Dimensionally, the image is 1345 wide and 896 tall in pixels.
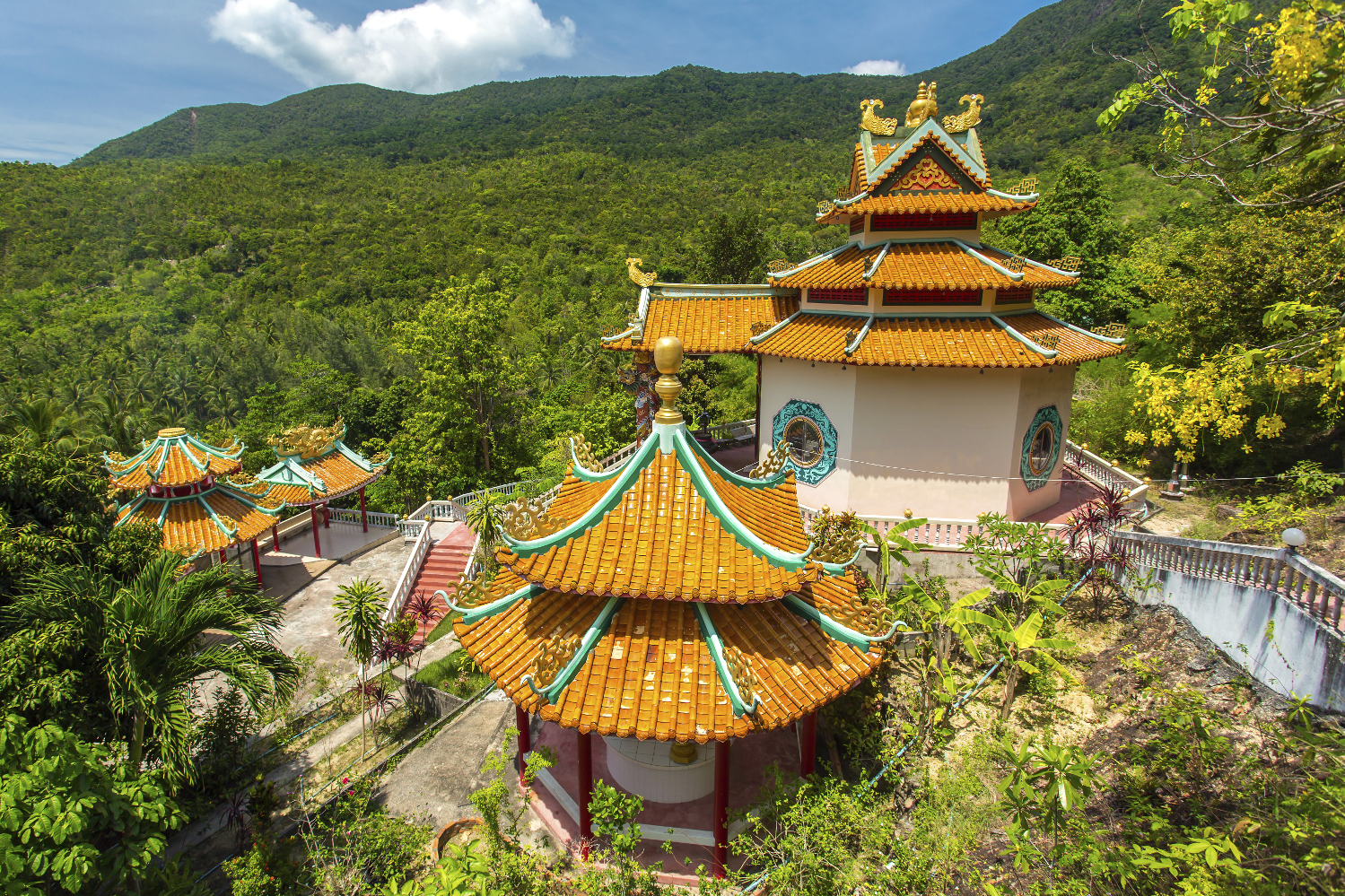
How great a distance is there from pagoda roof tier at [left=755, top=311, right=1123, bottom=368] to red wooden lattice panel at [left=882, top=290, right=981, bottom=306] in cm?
31

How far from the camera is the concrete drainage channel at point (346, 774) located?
417 inches

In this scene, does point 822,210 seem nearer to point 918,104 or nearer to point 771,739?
point 918,104

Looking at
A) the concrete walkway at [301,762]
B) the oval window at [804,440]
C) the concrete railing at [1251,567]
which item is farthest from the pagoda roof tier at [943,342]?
the concrete walkway at [301,762]

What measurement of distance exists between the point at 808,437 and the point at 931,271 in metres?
4.75

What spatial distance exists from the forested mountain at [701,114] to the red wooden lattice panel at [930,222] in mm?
73643

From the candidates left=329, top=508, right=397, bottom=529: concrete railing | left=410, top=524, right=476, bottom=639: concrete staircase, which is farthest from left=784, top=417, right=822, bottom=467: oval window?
left=329, top=508, right=397, bottom=529: concrete railing

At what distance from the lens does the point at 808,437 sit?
1623cm

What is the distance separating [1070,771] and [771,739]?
4.78m

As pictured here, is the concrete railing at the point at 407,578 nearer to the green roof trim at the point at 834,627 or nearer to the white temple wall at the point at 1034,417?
the green roof trim at the point at 834,627

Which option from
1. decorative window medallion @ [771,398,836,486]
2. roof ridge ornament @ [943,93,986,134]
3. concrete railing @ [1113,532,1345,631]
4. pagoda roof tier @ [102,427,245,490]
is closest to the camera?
concrete railing @ [1113,532,1345,631]

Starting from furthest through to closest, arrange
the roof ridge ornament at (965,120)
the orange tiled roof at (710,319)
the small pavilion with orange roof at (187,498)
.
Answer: the small pavilion with orange roof at (187,498)
the orange tiled roof at (710,319)
the roof ridge ornament at (965,120)

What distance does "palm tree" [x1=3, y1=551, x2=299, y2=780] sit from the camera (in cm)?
853

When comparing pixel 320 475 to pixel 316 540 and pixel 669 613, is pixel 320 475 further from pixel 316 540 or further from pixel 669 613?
pixel 669 613

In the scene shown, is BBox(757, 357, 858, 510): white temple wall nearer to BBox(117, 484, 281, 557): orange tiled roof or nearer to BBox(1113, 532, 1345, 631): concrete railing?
BBox(1113, 532, 1345, 631): concrete railing
